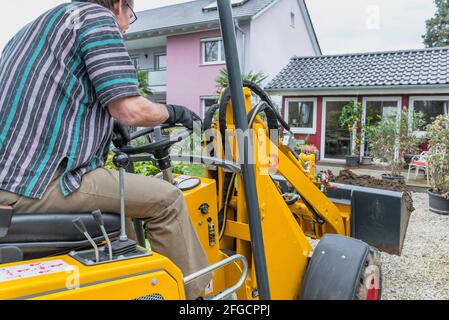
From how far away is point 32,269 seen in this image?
1.12 meters

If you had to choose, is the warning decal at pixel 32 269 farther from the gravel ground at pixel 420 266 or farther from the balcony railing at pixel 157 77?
the balcony railing at pixel 157 77

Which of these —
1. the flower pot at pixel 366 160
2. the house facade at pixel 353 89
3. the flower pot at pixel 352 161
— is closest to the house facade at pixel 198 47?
the house facade at pixel 353 89

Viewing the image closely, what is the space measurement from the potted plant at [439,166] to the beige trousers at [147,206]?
208 inches

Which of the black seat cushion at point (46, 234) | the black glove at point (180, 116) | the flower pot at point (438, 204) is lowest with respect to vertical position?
the flower pot at point (438, 204)

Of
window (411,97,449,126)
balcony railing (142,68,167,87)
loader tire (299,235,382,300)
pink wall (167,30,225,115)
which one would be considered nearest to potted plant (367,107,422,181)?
window (411,97,449,126)

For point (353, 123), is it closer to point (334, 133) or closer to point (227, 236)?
point (334, 133)

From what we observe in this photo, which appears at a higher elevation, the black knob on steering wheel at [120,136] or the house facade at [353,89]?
the house facade at [353,89]

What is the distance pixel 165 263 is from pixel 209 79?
39.3ft

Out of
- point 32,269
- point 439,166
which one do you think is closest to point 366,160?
point 439,166

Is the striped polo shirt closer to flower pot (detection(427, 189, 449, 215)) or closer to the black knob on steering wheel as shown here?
the black knob on steering wheel

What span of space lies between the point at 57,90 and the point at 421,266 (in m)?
3.71

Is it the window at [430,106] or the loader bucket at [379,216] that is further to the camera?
the window at [430,106]

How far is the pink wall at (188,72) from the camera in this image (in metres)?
12.9

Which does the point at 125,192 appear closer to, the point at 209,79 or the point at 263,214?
the point at 263,214
